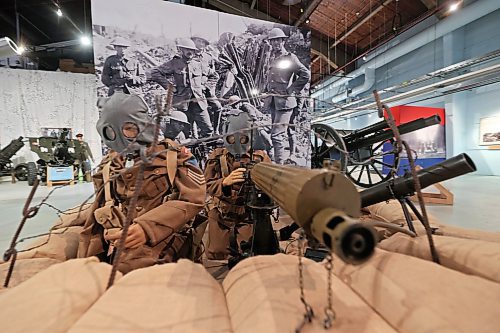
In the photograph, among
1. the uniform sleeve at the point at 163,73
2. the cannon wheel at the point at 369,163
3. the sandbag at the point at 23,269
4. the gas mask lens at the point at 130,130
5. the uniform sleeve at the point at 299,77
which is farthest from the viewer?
the uniform sleeve at the point at 299,77

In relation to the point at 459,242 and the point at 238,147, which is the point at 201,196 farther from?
the point at 459,242

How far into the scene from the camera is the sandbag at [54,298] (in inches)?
23.0

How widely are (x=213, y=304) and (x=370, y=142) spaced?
8.41 feet

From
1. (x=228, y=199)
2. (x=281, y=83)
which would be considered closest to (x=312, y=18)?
(x=281, y=83)

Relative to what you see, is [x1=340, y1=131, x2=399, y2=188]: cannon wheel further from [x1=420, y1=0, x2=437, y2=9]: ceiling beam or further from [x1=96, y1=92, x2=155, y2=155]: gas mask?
[x1=420, y1=0, x2=437, y2=9]: ceiling beam

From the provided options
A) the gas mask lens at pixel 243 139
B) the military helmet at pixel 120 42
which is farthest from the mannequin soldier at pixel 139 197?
the military helmet at pixel 120 42

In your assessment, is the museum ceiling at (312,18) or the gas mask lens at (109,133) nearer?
the gas mask lens at (109,133)

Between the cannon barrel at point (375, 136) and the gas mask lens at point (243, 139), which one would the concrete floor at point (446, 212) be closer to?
the cannon barrel at point (375, 136)

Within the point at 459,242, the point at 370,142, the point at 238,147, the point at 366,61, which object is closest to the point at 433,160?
the point at 366,61

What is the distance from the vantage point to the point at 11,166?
720 centimetres

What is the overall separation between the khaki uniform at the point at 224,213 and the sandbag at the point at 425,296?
1593mm

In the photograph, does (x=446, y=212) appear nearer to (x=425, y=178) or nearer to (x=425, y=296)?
(x=425, y=178)

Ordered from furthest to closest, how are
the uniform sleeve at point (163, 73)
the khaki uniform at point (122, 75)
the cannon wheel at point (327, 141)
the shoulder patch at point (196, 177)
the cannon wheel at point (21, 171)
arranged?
1. the cannon wheel at point (21, 171)
2. the uniform sleeve at point (163, 73)
3. the khaki uniform at point (122, 75)
4. the cannon wheel at point (327, 141)
5. the shoulder patch at point (196, 177)

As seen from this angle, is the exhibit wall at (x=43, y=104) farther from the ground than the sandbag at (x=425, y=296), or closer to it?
farther from the ground
